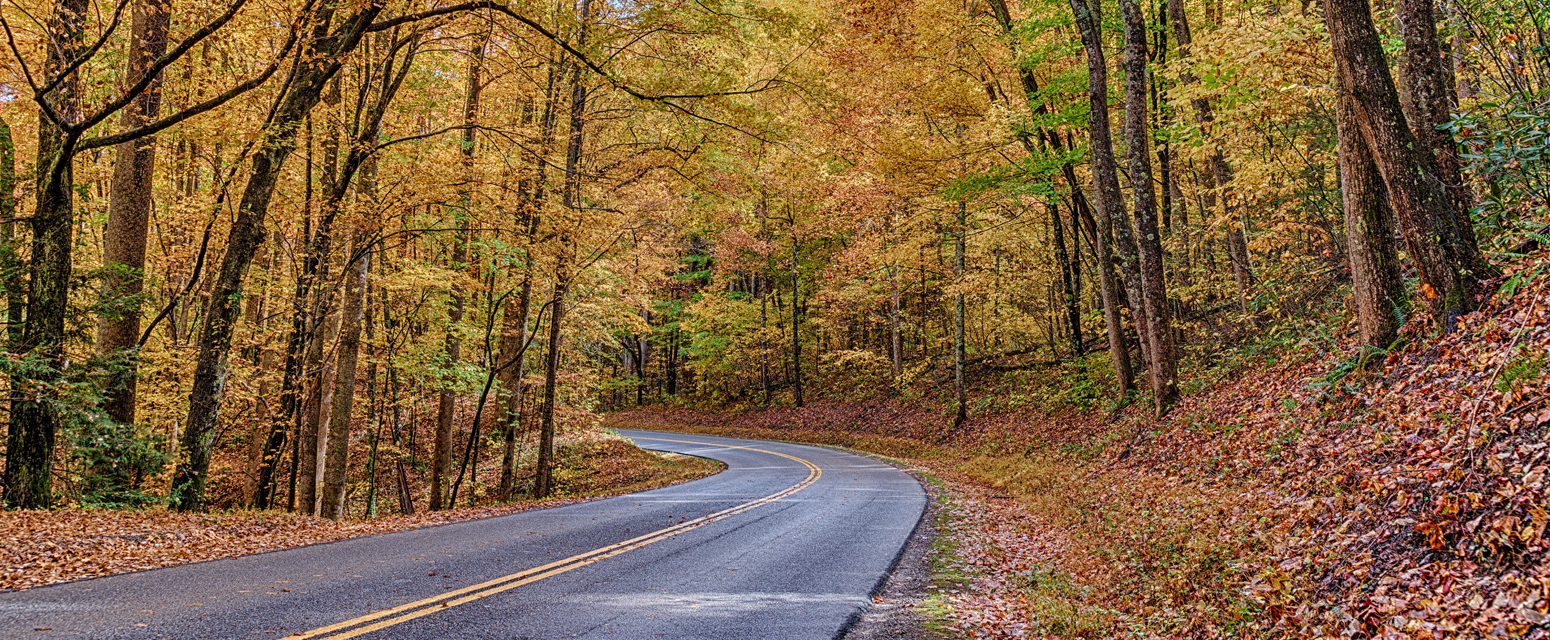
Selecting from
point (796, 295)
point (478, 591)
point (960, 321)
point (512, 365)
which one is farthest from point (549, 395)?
point (796, 295)

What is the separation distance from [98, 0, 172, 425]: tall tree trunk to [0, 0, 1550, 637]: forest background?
0.06m

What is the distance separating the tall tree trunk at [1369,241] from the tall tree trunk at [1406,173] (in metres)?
0.34

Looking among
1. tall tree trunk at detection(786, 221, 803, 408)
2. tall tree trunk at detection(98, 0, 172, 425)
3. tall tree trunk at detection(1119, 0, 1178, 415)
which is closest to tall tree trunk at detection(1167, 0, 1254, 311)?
tall tree trunk at detection(1119, 0, 1178, 415)

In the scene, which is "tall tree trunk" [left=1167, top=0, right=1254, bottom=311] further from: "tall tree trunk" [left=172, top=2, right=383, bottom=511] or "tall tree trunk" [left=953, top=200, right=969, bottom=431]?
"tall tree trunk" [left=172, top=2, right=383, bottom=511]

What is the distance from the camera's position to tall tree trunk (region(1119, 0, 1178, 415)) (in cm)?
1284

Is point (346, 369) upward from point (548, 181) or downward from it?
downward

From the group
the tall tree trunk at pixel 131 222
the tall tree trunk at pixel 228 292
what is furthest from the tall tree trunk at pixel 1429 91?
the tall tree trunk at pixel 131 222

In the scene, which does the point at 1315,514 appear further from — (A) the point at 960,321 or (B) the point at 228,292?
(A) the point at 960,321

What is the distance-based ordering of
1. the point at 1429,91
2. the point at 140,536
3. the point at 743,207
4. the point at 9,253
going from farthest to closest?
1. the point at 743,207
2. the point at 9,253
3. the point at 140,536
4. the point at 1429,91

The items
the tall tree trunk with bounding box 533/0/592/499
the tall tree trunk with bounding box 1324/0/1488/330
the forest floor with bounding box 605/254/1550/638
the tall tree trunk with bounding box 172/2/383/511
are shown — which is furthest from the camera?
the tall tree trunk with bounding box 533/0/592/499

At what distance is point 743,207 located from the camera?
2053 centimetres

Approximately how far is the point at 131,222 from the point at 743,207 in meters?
13.0

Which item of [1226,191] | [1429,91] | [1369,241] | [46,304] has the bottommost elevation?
[46,304]

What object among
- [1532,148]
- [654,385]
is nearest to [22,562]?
[1532,148]
